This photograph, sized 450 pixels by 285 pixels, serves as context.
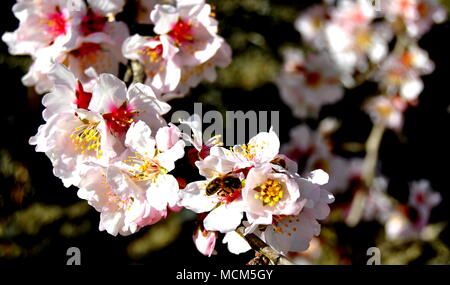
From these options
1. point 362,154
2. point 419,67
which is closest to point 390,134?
point 362,154

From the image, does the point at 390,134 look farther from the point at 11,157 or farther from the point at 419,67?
the point at 11,157

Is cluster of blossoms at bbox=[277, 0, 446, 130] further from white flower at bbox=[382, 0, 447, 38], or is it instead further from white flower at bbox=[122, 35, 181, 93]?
white flower at bbox=[122, 35, 181, 93]

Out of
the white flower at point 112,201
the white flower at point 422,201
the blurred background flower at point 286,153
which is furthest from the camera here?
the white flower at point 422,201

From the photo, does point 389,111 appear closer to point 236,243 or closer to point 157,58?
point 157,58

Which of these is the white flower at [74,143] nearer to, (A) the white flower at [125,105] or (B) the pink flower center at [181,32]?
(A) the white flower at [125,105]

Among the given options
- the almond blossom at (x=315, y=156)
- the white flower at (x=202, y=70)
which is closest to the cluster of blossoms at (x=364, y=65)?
the almond blossom at (x=315, y=156)

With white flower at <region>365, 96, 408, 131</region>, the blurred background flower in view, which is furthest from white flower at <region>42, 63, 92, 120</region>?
white flower at <region>365, 96, 408, 131</region>

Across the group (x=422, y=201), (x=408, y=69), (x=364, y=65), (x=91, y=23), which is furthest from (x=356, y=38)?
(x=91, y=23)
